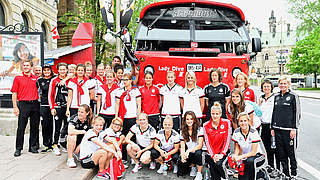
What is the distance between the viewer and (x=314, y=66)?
1831 inches

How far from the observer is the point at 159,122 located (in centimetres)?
548

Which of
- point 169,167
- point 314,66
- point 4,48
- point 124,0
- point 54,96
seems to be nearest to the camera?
point 169,167

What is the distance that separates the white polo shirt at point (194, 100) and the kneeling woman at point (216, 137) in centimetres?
50

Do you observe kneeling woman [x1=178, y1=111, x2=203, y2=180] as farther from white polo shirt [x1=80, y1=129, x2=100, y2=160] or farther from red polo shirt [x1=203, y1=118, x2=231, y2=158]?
white polo shirt [x1=80, y1=129, x2=100, y2=160]

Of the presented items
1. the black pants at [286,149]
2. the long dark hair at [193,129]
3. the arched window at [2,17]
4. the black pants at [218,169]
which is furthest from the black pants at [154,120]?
the arched window at [2,17]

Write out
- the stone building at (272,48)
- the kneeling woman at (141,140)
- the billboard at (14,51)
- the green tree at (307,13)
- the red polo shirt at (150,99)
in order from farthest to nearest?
the stone building at (272,48)
the green tree at (307,13)
the billboard at (14,51)
the red polo shirt at (150,99)
the kneeling woman at (141,140)

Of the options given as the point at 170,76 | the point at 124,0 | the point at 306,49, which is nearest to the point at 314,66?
the point at 306,49

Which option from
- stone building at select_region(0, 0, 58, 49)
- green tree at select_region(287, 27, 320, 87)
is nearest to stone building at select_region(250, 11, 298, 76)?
green tree at select_region(287, 27, 320, 87)

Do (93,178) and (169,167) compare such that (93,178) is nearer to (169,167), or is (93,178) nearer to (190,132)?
(169,167)

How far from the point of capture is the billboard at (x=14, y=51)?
7.95 metres

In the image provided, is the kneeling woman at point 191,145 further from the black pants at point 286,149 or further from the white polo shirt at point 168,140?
the black pants at point 286,149

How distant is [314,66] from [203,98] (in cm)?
4936

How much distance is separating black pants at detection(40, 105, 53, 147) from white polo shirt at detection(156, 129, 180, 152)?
8.42ft

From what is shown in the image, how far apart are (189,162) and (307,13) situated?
4692 centimetres
